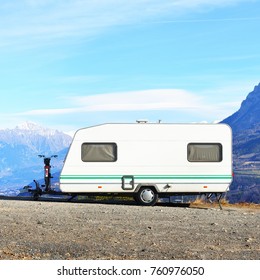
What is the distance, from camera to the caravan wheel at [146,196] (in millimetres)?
24109

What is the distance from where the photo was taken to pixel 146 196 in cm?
2411

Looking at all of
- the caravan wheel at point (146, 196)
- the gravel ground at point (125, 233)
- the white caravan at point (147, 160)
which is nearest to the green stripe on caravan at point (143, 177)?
the white caravan at point (147, 160)

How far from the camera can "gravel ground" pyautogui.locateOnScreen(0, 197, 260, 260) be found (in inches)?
508

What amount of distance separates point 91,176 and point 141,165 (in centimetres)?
202

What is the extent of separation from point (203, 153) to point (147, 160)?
7.37 ft

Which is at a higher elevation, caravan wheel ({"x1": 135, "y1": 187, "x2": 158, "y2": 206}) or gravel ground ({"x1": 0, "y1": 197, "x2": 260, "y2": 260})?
gravel ground ({"x1": 0, "y1": 197, "x2": 260, "y2": 260})

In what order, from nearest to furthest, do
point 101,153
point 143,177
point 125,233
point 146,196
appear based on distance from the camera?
point 125,233 < point 101,153 < point 143,177 < point 146,196

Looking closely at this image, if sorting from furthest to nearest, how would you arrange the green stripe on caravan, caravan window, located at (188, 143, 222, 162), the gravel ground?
caravan window, located at (188, 143, 222, 162) → the green stripe on caravan → the gravel ground

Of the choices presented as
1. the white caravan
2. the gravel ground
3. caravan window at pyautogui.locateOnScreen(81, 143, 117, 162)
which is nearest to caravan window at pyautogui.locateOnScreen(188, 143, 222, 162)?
the white caravan

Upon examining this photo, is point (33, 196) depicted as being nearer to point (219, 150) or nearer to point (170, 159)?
point (170, 159)

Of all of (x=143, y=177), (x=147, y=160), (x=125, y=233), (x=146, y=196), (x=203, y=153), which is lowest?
(x=146, y=196)

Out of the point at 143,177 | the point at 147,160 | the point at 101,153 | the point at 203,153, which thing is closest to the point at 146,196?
the point at 143,177

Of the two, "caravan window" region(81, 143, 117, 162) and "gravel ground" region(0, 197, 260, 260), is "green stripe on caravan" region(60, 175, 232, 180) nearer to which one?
"caravan window" region(81, 143, 117, 162)

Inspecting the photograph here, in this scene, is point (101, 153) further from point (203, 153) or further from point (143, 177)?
point (203, 153)
